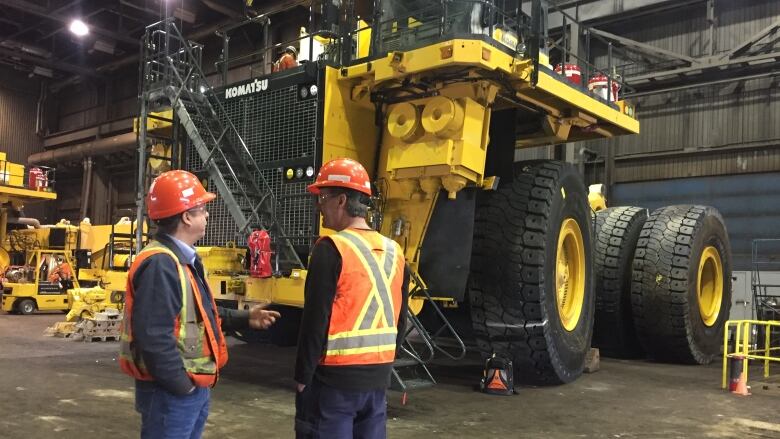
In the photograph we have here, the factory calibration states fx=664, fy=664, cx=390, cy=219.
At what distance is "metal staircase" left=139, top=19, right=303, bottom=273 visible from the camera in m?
6.04

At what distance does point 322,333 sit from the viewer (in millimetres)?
2404

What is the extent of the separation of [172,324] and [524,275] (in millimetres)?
3984

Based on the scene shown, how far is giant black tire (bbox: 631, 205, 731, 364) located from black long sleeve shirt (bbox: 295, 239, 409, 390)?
21.3ft

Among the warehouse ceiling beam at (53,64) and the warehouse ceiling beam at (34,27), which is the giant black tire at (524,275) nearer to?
the warehouse ceiling beam at (34,27)

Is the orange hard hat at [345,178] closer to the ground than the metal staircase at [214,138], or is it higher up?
closer to the ground

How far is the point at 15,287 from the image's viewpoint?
48.6 feet

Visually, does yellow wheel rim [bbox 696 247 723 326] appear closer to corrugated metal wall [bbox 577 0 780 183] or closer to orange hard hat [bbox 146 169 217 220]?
corrugated metal wall [bbox 577 0 780 183]

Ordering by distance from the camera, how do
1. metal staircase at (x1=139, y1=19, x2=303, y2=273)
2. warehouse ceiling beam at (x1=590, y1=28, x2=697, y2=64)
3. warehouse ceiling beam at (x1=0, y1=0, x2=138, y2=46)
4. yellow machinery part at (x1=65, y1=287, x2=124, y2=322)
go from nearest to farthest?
1. metal staircase at (x1=139, y1=19, x2=303, y2=273)
2. yellow machinery part at (x1=65, y1=287, x2=124, y2=322)
3. warehouse ceiling beam at (x1=590, y1=28, x2=697, y2=64)
4. warehouse ceiling beam at (x1=0, y1=0, x2=138, y2=46)

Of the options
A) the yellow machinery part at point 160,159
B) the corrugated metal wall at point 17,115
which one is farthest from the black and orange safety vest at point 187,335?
the corrugated metal wall at point 17,115

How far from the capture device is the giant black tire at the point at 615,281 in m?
8.45

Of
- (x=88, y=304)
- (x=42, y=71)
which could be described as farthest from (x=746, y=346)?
(x=42, y=71)

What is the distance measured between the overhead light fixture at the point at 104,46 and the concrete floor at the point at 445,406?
1762cm

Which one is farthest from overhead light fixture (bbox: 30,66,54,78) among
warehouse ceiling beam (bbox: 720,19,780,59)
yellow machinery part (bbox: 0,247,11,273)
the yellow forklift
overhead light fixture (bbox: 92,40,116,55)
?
warehouse ceiling beam (bbox: 720,19,780,59)

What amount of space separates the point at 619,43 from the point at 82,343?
12.3 m
